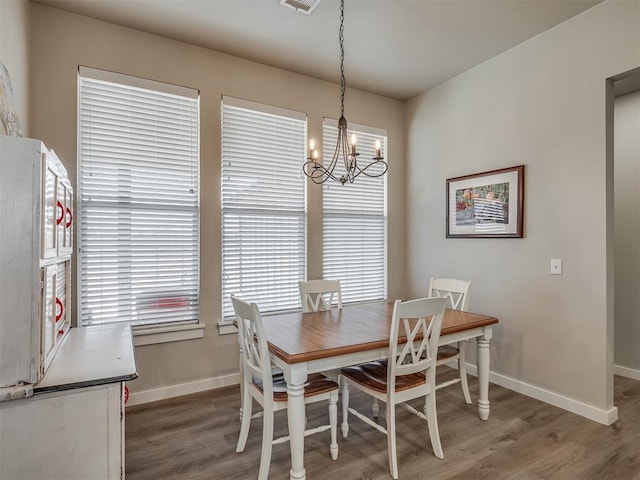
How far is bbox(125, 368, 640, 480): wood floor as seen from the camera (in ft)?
6.54

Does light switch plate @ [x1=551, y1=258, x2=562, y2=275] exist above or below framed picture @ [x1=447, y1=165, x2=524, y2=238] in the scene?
below

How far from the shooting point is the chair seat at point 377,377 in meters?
2.04

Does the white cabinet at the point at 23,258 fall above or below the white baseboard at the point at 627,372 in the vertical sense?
above

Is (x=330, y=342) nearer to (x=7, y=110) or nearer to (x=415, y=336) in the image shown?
(x=415, y=336)

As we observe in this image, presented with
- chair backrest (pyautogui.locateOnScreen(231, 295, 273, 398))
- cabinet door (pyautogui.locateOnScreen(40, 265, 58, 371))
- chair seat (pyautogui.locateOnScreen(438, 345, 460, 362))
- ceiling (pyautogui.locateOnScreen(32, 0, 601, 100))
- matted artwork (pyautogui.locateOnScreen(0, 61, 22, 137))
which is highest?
ceiling (pyautogui.locateOnScreen(32, 0, 601, 100))

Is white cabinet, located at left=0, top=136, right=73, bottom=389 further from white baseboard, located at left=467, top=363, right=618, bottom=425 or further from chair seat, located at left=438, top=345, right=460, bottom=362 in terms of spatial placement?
white baseboard, located at left=467, top=363, right=618, bottom=425

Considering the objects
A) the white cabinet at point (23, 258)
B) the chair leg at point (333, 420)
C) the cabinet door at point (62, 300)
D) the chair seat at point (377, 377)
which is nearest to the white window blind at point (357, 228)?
the chair seat at point (377, 377)

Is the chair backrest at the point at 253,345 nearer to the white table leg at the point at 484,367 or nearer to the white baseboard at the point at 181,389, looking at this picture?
the white baseboard at the point at 181,389

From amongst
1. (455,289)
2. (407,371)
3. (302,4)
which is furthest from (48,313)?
(455,289)

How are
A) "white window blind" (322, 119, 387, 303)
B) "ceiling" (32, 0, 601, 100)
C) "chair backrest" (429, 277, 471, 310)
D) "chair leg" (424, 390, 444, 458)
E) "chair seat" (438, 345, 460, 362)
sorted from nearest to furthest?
1. "chair leg" (424, 390, 444, 458)
2. "ceiling" (32, 0, 601, 100)
3. "chair seat" (438, 345, 460, 362)
4. "chair backrest" (429, 277, 471, 310)
5. "white window blind" (322, 119, 387, 303)

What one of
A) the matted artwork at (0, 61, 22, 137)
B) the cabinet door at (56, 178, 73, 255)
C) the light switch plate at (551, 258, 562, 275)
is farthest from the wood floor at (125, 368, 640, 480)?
the matted artwork at (0, 61, 22, 137)

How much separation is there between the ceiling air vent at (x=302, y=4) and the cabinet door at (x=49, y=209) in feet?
6.15

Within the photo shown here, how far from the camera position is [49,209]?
55.2 inches

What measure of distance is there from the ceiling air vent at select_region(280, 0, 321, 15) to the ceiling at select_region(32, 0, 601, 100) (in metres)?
0.06
